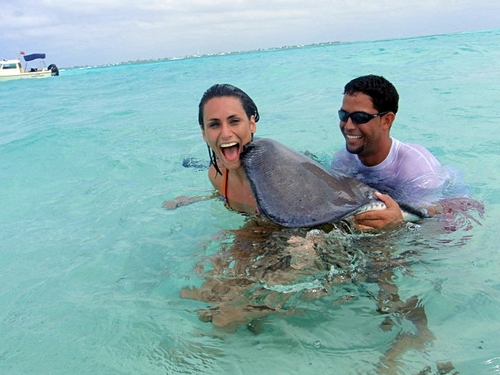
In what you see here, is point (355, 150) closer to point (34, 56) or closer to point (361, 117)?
point (361, 117)

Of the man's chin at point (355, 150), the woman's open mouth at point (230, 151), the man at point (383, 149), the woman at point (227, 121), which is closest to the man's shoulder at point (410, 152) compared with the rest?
the man at point (383, 149)

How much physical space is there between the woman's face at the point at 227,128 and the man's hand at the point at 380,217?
3.01 feet

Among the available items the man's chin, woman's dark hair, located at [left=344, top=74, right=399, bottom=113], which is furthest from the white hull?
woman's dark hair, located at [left=344, top=74, right=399, bottom=113]

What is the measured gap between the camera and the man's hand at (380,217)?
2.88m

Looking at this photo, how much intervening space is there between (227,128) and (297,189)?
670 millimetres

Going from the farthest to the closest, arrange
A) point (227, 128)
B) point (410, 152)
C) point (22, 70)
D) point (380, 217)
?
point (22, 70) → point (410, 152) → point (227, 128) → point (380, 217)

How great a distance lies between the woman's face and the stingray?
90 mm

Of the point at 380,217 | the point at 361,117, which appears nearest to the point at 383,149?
the point at 361,117

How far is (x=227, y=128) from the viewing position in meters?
3.05

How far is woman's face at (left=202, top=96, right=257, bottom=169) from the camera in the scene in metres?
3.05

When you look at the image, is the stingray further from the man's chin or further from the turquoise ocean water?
the man's chin

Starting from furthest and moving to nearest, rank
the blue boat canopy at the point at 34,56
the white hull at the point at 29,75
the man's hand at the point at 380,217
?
the blue boat canopy at the point at 34,56 → the white hull at the point at 29,75 → the man's hand at the point at 380,217

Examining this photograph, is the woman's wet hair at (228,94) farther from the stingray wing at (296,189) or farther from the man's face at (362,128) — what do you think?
the man's face at (362,128)

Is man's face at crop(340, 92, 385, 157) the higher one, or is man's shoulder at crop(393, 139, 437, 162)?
man's face at crop(340, 92, 385, 157)
